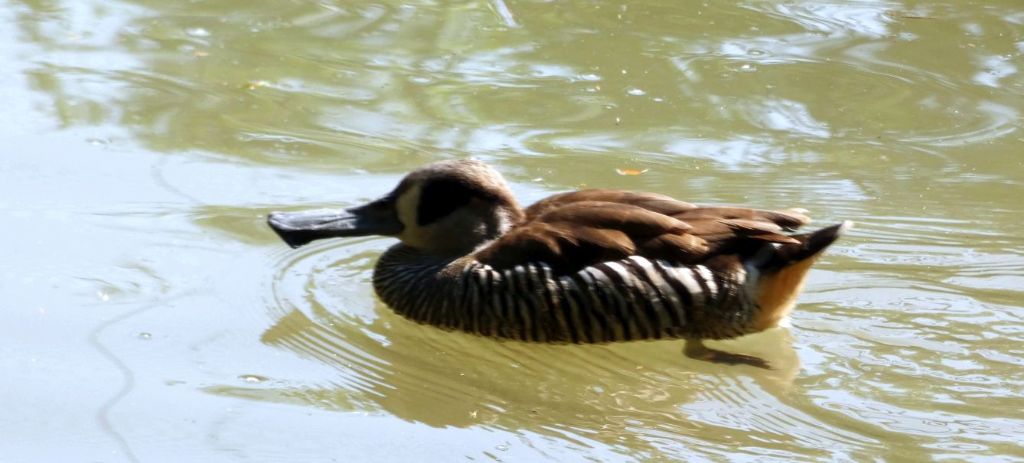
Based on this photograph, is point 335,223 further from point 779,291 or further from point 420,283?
point 779,291

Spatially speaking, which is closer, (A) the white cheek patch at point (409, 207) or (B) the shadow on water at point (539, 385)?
(B) the shadow on water at point (539, 385)

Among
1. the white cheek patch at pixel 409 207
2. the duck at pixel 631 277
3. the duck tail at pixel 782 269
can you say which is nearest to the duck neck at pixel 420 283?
the duck at pixel 631 277

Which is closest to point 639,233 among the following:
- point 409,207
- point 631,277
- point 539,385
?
point 631,277

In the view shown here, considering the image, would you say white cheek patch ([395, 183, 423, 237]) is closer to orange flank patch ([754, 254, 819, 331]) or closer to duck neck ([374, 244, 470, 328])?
duck neck ([374, 244, 470, 328])

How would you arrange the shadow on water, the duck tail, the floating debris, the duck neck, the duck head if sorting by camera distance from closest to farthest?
the shadow on water → the duck tail → the duck neck → the duck head → the floating debris

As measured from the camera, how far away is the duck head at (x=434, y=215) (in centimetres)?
714

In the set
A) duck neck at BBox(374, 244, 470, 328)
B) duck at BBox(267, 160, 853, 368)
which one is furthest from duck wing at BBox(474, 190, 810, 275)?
duck neck at BBox(374, 244, 470, 328)

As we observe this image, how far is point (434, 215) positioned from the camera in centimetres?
721

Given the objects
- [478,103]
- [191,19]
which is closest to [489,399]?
[478,103]

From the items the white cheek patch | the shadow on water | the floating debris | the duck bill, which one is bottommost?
the shadow on water

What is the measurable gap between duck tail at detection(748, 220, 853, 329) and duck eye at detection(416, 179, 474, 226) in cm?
128

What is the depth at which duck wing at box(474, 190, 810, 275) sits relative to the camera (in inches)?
266

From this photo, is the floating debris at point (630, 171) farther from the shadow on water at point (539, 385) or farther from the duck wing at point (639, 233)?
the shadow on water at point (539, 385)

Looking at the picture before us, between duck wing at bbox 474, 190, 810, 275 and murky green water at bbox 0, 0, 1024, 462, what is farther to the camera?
duck wing at bbox 474, 190, 810, 275
